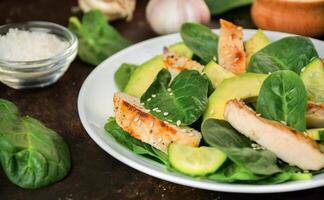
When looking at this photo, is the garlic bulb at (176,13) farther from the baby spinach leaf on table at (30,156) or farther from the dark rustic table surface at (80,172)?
the baby spinach leaf on table at (30,156)

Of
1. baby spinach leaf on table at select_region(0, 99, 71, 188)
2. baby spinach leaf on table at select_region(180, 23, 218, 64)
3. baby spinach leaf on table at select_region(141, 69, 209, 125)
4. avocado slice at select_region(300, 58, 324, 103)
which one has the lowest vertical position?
baby spinach leaf on table at select_region(0, 99, 71, 188)

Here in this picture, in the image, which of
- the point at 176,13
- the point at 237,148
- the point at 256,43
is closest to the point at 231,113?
the point at 237,148

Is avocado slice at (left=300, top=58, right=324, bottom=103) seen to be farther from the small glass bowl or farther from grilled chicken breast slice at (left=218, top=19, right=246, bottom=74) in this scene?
the small glass bowl

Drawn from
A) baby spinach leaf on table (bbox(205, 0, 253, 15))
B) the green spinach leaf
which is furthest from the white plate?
baby spinach leaf on table (bbox(205, 0, 253, 15))

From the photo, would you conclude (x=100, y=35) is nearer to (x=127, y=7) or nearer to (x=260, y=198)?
(x=127, y=7)

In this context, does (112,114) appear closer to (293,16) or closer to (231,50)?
(231,50)
